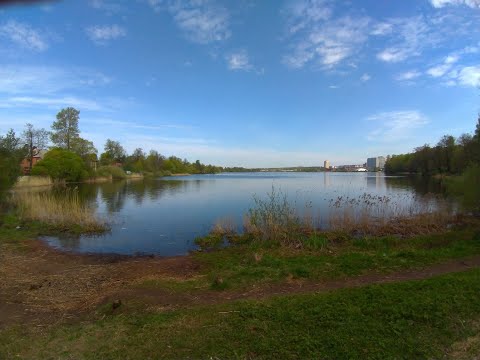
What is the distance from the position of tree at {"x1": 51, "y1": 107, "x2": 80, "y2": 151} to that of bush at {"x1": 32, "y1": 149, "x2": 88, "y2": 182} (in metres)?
8.31

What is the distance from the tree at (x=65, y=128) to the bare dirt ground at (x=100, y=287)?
66624mm

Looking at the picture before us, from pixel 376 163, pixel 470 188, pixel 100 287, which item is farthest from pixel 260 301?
pixel 376 163

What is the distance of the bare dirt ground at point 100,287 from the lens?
20.1 feet

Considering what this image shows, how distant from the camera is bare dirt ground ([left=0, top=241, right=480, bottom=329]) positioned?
6121mm

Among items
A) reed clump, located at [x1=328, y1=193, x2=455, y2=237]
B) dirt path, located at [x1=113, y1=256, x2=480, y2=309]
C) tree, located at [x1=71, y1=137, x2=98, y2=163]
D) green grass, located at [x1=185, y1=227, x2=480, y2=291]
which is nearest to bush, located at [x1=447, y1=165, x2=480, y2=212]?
reed clump, located at [x1=328, y1=193, x2=455, y2=237]

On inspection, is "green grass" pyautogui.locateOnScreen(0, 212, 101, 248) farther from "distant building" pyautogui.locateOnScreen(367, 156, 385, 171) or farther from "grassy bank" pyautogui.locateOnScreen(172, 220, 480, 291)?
"distant building" pyautogui.locateOnScreen(367, 156, 385, 171)

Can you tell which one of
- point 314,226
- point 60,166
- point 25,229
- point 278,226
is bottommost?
point 25,229

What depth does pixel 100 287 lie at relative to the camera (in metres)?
7.73

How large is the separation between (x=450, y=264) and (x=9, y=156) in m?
28.3

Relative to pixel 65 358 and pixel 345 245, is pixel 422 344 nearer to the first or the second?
pixel 65 358

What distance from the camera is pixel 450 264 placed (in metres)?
8.02

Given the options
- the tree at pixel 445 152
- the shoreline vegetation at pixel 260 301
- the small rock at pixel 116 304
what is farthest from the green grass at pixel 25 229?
the tree at pixel 445 152

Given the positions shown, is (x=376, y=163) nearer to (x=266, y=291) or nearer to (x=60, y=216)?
(x=60, y=216)

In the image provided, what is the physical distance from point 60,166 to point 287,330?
209 feet
